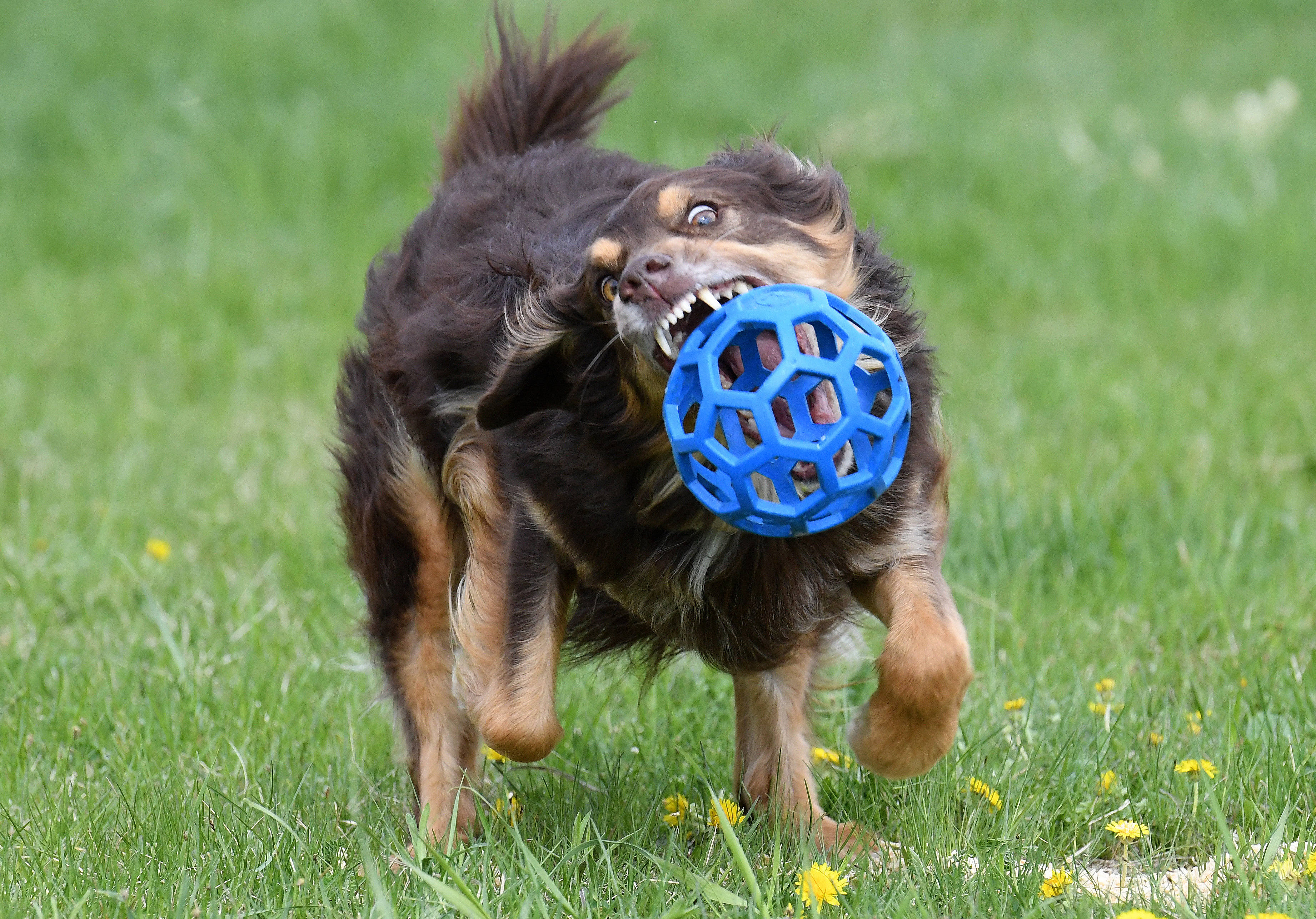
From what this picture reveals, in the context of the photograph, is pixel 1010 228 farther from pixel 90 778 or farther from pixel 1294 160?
pixel 90 778

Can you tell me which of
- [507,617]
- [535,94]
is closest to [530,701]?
[507,617]

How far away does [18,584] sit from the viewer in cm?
453

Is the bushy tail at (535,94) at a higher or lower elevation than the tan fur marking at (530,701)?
higher

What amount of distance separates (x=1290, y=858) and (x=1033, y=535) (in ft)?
6.68

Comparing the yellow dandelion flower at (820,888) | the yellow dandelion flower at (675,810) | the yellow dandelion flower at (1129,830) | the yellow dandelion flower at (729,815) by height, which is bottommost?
the yellow dandelion flower at (675,810)

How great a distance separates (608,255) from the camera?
9.37 feet

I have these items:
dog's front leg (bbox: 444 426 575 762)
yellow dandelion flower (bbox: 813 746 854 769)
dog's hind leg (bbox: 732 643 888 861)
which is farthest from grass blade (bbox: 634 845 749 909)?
yellow dandelion flower (bbox: 813 746 854 769)

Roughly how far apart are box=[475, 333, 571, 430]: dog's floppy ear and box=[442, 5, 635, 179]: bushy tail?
1.16 m

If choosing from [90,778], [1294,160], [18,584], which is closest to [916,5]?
[1294,160]

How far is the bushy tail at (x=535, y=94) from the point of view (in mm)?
4027

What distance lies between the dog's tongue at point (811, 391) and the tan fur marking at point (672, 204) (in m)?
0.40

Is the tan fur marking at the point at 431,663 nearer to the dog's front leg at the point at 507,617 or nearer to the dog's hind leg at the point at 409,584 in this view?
the dog's hind leg at the point at 409,584

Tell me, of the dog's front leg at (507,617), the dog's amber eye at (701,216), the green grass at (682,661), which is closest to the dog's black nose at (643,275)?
the dog's amber eye at (701,216)

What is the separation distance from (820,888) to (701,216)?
1297 millimetres
